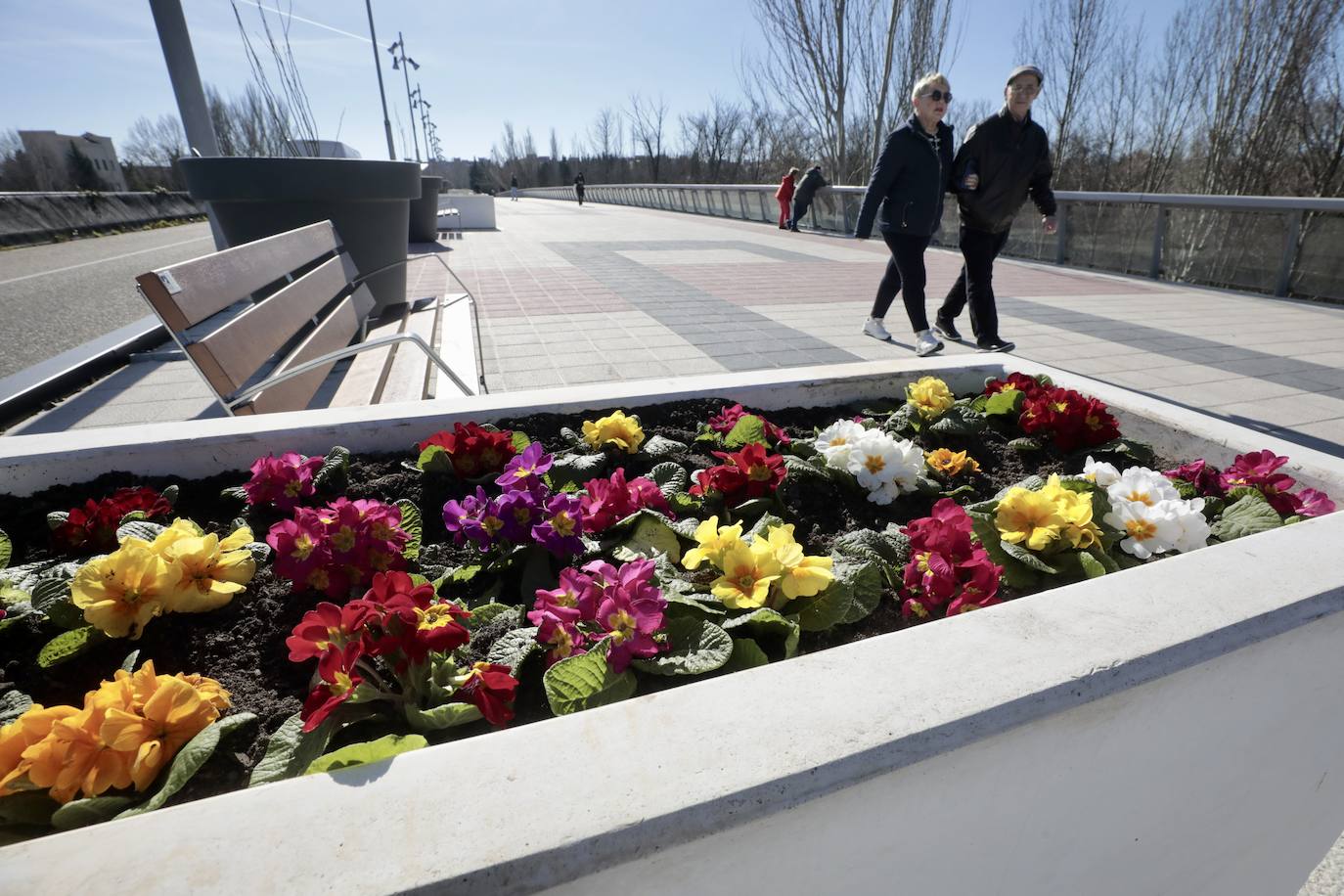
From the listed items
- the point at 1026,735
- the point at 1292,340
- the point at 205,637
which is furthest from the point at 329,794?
the point at 1292,340

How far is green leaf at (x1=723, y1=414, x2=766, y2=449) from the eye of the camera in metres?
1.90

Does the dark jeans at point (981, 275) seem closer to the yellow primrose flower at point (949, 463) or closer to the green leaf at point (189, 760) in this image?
the yellow primrose flower at point (949, 463)

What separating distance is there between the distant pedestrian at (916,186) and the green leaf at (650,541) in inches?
148

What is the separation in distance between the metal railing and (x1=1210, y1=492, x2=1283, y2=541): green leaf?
26.5ft

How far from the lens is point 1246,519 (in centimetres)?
154

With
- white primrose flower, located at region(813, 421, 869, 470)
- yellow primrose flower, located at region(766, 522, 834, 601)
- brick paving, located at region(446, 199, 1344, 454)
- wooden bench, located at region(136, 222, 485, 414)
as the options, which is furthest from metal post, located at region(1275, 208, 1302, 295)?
yellow primrose flower, located at region(766, 522, 834, 601)

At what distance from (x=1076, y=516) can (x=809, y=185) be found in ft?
48.8

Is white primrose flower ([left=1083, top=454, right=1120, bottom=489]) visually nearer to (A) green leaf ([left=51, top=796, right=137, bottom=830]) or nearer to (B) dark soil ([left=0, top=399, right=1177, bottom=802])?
(B) dark soil ([left=0, top=399, right=1177, bottom=802])

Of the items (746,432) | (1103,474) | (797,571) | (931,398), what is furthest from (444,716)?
(931,398)

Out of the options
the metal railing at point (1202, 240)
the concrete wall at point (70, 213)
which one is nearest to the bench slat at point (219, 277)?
the metal railing at point (1202, 240)

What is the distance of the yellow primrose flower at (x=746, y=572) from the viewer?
3.93ft

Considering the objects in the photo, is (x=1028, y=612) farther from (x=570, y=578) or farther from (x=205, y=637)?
(x=205, y=637)

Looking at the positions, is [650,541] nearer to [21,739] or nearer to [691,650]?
[691,650]

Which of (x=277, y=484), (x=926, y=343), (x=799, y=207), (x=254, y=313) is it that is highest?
(x=254, y=313)
